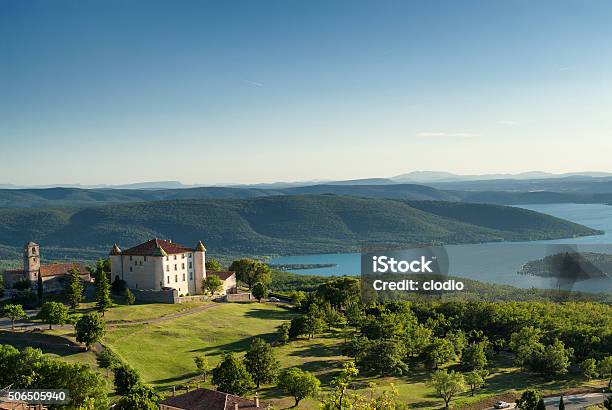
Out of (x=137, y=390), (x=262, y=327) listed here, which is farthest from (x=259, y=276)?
(x=137, y=390)

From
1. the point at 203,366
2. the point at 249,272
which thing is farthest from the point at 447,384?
the point at 249,272

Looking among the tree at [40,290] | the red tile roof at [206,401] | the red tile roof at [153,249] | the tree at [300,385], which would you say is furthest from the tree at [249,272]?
the red tile roof at [206,401]

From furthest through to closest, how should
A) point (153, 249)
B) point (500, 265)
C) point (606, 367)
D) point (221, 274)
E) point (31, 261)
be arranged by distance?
point (500, 265), point (221, 274), point (153, 249), point (31, 261), point (606, 367)

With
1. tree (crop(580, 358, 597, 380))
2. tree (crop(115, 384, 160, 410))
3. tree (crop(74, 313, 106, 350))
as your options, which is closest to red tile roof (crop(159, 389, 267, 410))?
tree (crop(115, 384, 160, 410))

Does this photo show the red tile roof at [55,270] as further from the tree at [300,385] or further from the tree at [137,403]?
the tree at [137,403]

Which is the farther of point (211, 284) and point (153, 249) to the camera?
point (211, 284)

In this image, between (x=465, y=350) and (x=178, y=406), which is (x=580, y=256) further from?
(x=178, y=406)

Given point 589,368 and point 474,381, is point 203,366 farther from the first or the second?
point 589,368
